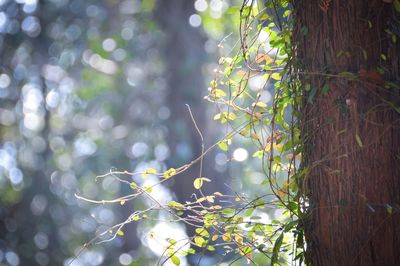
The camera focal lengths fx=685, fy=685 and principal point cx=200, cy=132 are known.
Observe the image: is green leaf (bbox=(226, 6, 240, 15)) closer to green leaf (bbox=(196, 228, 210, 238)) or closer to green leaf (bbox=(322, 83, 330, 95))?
green leaf (bbox=(322, 83, 330, 95))

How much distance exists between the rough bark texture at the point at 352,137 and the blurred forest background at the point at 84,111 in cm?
764

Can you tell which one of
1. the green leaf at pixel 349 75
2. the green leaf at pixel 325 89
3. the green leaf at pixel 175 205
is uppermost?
the green leaf at pixel 349 75

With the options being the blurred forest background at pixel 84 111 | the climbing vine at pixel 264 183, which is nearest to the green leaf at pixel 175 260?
the climbing vine at pixel 264 183

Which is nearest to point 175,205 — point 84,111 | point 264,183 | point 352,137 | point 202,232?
point 202,232

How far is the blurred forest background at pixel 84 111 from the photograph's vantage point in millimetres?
9820

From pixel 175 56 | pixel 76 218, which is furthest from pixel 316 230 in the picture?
pixel 76 218

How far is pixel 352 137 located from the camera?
1.73 m

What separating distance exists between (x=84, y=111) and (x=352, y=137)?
33.1 ft

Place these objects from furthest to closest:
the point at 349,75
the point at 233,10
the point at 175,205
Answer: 1. the point at 233,10
2. the point at 175,205
3. the point at 349,75

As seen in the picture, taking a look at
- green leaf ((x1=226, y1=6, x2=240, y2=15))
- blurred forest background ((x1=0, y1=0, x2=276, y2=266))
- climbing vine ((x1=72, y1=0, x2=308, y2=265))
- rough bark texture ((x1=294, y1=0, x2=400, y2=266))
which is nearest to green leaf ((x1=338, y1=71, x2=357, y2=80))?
rough bark texture ((x1=294, y1=0, x2=400, y2=266))

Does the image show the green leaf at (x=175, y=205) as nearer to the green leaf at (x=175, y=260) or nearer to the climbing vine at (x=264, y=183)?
the climbing vine at (x=264, y=183)

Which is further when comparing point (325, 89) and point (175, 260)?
point (175, 260)

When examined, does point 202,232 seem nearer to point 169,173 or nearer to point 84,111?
point 169,173

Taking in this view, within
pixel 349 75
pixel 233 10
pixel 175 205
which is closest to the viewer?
pixel 349 75
